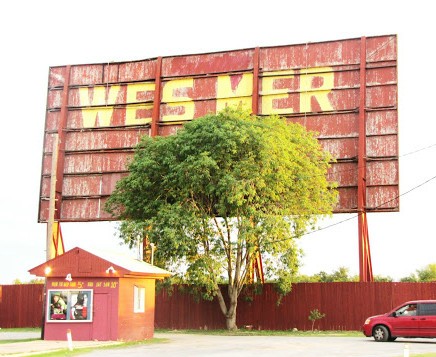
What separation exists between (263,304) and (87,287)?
14.3 meters

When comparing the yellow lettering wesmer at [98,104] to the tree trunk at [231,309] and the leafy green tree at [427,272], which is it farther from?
the leafy green tree at [427,272]

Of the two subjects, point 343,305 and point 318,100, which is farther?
point 318,100

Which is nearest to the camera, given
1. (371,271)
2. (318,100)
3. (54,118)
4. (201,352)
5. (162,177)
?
(201,352)

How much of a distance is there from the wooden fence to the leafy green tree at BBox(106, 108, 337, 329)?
1.85 m

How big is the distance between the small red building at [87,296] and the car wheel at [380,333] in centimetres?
877

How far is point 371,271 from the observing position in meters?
38.7

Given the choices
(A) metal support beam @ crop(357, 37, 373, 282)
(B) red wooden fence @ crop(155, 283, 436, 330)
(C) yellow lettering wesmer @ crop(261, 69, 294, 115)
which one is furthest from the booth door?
(C) yellow lettering wesmer @ crop(261, 69, 294, 115)

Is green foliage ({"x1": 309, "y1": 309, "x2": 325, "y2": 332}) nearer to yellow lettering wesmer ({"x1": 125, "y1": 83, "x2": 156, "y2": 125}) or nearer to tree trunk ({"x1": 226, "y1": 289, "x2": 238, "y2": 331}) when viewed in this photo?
tree trunk ({"x1": 226, "y1": 289, "x2": 238, "y2": 331})

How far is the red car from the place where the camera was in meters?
26.2

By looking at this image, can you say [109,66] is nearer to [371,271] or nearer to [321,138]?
[321,138]

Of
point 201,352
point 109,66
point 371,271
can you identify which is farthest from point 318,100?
point 201,352

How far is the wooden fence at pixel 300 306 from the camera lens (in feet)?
118

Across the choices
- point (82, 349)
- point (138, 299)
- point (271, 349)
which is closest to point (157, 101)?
point (138, 299)

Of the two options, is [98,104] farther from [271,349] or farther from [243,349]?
[271,349]
